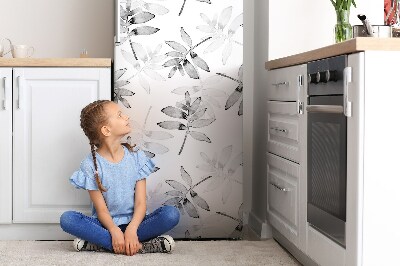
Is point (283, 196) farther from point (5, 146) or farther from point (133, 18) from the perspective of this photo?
point (5, 146)

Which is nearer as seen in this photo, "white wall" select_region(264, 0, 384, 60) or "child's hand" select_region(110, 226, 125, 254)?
"child's hand" select_region(110, 226, 125, 254)

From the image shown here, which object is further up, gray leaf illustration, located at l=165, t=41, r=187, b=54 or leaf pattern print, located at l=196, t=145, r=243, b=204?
gray leaf illustration, located at l=165, t=41, r=187, b=54

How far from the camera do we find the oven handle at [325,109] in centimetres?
252

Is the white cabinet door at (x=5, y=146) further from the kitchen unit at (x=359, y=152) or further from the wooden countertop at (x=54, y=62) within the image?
the kitchen unit at (x=359, y=152)

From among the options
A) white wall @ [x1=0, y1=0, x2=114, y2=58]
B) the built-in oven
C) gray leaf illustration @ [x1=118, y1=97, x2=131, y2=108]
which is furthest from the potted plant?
white wall @ [x1=0, y1=0, x2=114, y2=58]

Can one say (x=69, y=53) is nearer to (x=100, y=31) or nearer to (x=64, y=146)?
(x=100, y=31)

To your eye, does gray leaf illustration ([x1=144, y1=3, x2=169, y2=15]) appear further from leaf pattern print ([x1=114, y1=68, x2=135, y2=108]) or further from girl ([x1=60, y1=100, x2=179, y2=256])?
girl ([x1=60, y1=100, x2=179, y2=256])

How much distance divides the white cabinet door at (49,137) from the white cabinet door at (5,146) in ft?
0.08

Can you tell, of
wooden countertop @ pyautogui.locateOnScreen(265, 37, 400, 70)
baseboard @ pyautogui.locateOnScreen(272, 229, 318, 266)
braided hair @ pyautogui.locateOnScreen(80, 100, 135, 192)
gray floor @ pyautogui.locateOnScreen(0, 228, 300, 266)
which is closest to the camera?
wooden countertop @ pyautogui.locateOnScreen(265, 37, 400, 70)

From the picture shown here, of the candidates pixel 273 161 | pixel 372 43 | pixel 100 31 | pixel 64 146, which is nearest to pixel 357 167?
pixel 372 43

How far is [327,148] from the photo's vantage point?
2.67 meters

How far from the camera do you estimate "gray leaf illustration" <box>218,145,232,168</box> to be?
3.79m

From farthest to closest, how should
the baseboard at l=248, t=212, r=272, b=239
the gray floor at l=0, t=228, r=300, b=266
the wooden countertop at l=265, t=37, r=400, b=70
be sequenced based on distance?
the baseboard at l=248, t=212, r=272, b=239
the gray floor at l=0, t=228, r=300, b=266
the wooden countertop at l=265, t=37, r=400, b=70

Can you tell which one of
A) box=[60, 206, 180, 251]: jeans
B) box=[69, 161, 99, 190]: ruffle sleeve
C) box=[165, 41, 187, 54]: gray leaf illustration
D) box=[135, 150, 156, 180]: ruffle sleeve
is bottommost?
box=[60, 206, 180, 251]: jeans
